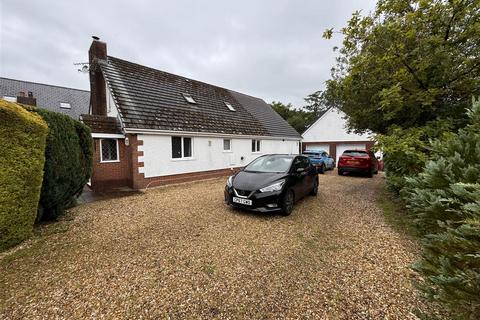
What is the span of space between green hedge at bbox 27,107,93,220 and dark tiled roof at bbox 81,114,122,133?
10.6 feet

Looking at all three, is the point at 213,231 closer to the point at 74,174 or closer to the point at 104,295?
the point at 104,295

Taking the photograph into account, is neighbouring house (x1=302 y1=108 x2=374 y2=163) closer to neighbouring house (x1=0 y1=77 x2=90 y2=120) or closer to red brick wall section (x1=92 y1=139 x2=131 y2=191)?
red brick wall section (x1=92 y1=139 x2=131 y2=191)

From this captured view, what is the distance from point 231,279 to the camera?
9.38 feet

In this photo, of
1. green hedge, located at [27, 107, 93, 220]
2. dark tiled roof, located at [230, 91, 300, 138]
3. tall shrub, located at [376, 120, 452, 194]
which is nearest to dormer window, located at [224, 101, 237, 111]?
dark tiled roof, located at [230, 91, 300, 138]

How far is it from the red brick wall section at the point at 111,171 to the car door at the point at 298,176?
7003 mm

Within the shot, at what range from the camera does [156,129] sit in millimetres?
9312

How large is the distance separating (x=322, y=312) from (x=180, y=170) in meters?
8.96

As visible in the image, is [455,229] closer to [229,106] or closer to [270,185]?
[270,185]

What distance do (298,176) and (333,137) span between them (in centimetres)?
1677

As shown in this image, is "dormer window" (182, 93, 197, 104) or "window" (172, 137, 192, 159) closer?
"window" (172, 137, 192, 159)

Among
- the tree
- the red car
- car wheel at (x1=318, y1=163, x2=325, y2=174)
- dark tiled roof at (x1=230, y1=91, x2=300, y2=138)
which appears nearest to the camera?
the tree

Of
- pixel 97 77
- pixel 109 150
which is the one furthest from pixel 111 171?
pixel 97 77

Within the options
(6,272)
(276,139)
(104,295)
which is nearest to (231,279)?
(104,295)

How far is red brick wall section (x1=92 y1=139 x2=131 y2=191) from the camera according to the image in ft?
28.8
